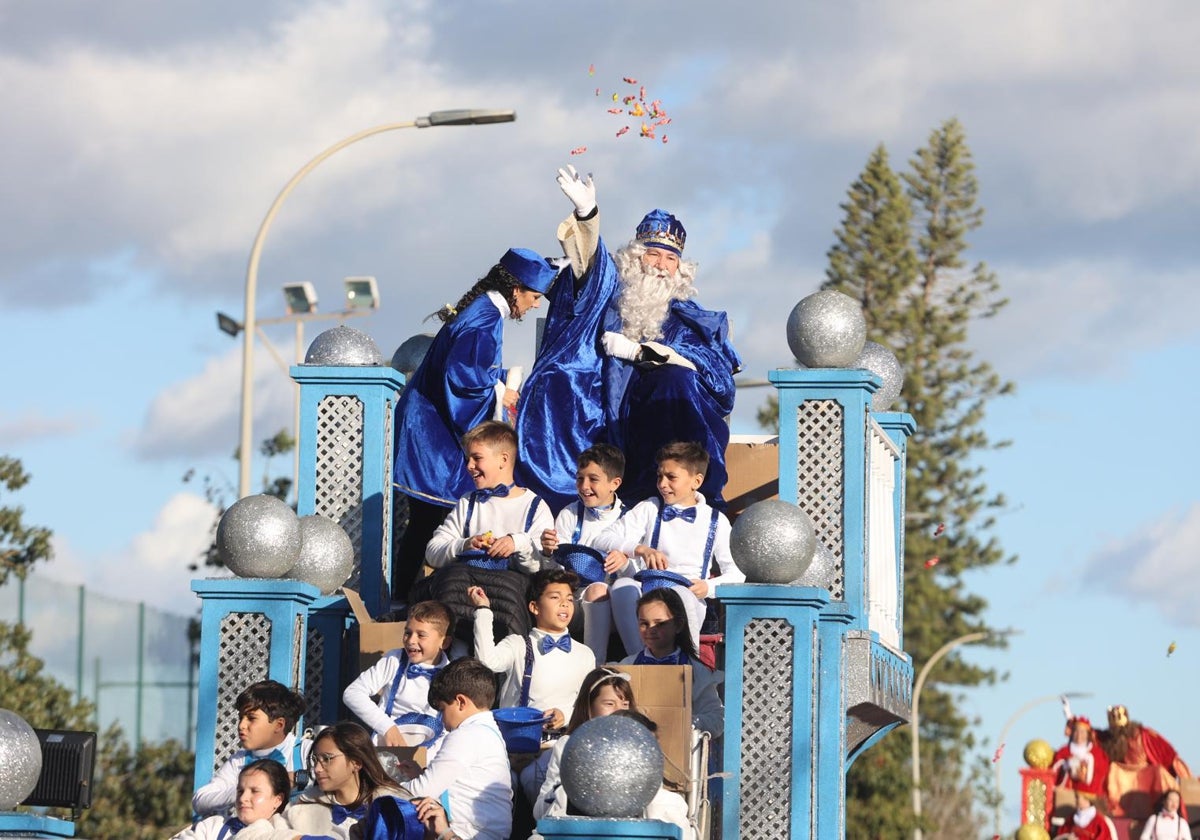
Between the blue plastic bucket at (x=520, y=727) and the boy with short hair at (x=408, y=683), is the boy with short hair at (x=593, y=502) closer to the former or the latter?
the boy with short hair at (x=408, y=683)

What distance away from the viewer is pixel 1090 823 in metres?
19.2

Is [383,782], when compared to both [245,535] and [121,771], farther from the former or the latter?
[121,771]

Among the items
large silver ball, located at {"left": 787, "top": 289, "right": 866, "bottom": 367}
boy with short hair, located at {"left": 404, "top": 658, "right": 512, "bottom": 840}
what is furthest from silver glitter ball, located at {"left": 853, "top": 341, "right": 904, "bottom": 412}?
boy with short hair, located at {"left": 404, "top": 658, "right": 512, "bottom": 840}

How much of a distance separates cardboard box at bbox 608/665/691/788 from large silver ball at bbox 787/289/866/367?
103 inches

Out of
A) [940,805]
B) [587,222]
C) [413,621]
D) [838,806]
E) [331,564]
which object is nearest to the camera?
[413,621]

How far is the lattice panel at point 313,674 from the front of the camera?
528 inches

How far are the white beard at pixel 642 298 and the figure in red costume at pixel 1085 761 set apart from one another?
6.59m

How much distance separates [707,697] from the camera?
12383 millimetres

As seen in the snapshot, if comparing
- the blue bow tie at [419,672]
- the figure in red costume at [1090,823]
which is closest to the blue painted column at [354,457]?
the blue bow tie at [419,672]

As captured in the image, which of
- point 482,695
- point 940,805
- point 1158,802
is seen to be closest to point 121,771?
point 1158,802

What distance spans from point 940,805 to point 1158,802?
114 feet

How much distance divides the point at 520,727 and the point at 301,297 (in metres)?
22.9

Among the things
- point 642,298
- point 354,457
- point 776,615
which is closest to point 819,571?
point 776,615

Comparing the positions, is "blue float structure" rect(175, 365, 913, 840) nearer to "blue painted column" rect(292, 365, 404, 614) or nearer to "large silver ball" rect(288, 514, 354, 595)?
"blue painted column" rect(292, 365, 404, 614)
